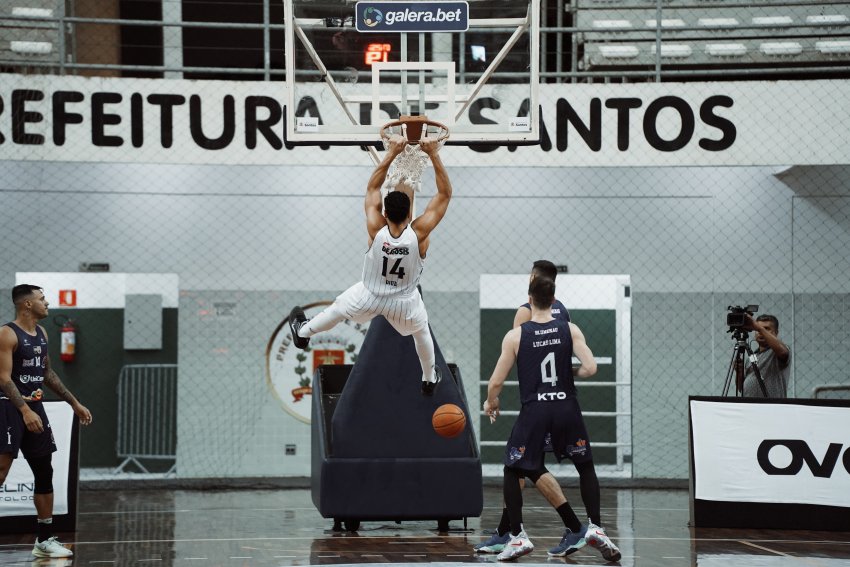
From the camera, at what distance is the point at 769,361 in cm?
1042

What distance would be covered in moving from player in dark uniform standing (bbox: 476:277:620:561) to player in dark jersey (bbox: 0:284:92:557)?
3.27 metres

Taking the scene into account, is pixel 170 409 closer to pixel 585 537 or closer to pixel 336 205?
pixel 336 205

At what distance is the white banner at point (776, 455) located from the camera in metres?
9.47

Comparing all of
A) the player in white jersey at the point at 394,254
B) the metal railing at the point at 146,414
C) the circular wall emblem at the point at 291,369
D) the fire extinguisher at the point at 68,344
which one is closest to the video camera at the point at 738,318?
the player in white jersey at the point at 394,254

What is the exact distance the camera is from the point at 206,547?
334 inches

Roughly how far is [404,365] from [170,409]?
5.53 meters

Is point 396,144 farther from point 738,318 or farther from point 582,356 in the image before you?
point 738,318

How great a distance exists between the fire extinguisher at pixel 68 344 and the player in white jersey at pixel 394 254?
252 inches

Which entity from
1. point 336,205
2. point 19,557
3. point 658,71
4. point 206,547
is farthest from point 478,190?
point 19,557

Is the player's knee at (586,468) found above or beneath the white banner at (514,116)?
beneath

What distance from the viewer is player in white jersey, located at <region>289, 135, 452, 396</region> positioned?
7.77 metres

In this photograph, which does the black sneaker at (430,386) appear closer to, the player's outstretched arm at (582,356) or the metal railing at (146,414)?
the player's outstretched arm at (582,356)

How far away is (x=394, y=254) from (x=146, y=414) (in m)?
6.69

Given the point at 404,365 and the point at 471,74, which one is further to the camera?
the point at 471,74
